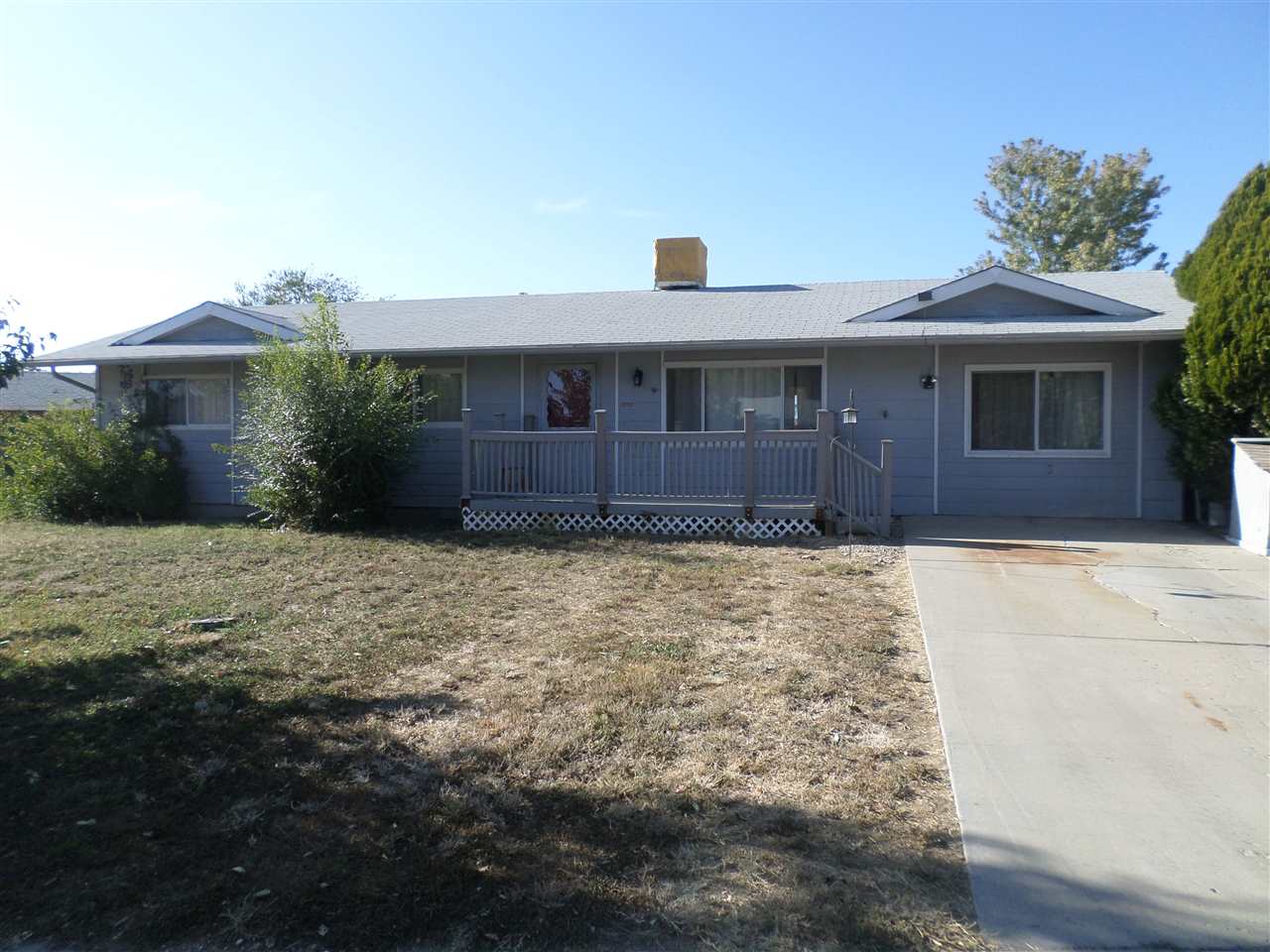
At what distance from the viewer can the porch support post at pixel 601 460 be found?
38.7 feet

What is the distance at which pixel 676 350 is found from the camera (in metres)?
13.3

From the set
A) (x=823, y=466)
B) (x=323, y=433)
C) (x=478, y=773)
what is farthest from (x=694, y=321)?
(x=478, y=773)

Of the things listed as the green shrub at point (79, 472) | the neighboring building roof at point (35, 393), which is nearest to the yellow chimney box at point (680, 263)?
the green shrub at point (79, 472)

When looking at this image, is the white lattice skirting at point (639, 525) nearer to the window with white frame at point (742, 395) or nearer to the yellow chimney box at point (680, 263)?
the window with white frame at point (742, 395)

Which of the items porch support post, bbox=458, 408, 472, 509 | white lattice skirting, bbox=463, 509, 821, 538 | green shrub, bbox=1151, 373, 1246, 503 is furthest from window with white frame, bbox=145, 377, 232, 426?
green shrub, bbox=1151, 373, 1246, 503

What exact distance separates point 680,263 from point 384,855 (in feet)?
47.7

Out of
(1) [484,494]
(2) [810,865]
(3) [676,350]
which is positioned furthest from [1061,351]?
(2) [810,865]

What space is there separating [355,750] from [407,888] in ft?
4.55

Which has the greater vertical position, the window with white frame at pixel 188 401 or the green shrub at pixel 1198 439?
the window with white frame at pixel 188 401

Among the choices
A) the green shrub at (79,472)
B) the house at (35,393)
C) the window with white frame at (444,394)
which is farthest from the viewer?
the house at (35,393)

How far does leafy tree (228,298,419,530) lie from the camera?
39.0 ft

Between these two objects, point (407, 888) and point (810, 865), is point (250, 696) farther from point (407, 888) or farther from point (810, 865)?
point (810, 865)

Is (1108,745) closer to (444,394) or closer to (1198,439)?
(1198,439)

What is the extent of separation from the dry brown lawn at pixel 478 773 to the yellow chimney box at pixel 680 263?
32.7 ft
